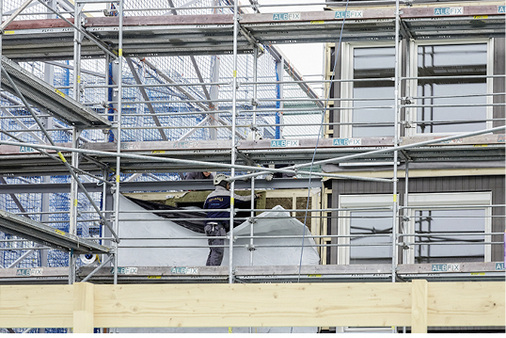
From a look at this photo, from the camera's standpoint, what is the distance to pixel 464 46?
54.8 ft

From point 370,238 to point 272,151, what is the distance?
2195mm

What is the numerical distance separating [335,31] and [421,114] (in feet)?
6.40

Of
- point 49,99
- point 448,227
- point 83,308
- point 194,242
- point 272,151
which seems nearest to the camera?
point 83,308

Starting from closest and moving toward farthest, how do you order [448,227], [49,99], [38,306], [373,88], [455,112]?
1. [38,306]
2. [49,99]
3. [448,227]
4. [455,112]
5. [373,88]

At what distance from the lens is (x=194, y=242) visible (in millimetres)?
16250

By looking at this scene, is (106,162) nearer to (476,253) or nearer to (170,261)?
(170,261)

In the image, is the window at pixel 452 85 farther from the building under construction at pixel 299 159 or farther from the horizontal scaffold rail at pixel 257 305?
the horizontal scaffold rail at pixel 257 305

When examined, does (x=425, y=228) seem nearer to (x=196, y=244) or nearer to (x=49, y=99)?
(x=196, y=244)

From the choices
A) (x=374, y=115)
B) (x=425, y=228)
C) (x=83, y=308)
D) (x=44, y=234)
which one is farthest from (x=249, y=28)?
(x=83, y=308)

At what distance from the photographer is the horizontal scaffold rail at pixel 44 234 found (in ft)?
41.9

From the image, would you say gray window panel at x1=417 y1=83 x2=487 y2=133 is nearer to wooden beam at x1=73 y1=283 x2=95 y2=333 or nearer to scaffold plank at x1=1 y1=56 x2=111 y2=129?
scaffold plank at x1=1 y1=56 x2=111 y2=129

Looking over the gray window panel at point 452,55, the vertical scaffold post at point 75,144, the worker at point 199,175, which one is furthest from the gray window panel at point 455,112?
the vertical scaffold post at point 75,144

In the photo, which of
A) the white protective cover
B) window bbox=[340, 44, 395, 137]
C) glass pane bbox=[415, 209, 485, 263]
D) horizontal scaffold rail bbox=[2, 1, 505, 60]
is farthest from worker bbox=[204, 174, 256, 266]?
glass pane bbox=[415, 209, 485, 263]

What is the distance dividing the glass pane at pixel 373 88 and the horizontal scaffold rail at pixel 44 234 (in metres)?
4.33
